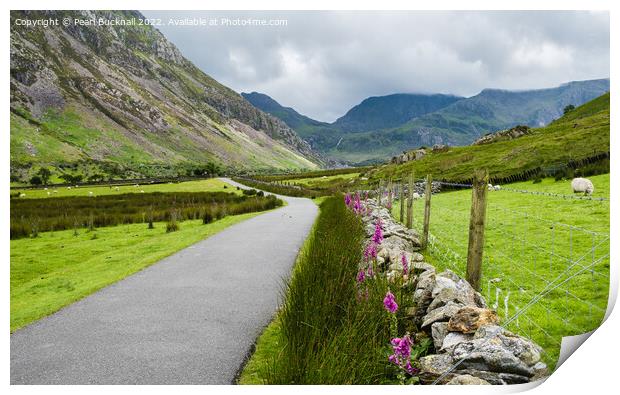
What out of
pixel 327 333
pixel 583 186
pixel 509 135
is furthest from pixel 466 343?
pixel 509 135

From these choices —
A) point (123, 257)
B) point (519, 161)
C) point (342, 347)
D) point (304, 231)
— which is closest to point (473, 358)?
A: point (342, 347)

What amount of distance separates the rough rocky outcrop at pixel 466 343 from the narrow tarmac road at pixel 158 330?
220 centimetres

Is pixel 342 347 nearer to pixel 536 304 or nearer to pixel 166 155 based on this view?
pixel 536 304

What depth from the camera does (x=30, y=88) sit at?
397ft

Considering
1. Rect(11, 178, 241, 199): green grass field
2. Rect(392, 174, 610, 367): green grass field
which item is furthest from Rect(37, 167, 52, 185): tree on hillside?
Rect(392, 174, 610, 367): green grass field

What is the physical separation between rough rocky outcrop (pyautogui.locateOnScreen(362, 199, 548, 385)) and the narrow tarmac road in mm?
2196

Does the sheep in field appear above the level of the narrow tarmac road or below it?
above

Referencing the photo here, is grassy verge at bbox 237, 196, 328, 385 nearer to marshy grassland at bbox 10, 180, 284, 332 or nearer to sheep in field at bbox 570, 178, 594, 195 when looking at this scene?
marshy grassland at bbox 10, 180, 284, 332

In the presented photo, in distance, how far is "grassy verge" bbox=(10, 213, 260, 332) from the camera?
704 centimetres

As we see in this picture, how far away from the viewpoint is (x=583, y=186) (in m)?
14.4

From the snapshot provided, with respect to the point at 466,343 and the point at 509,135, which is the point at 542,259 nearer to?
the point at 466,343

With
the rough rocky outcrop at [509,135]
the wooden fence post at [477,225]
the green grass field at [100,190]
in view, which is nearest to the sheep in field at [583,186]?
the wooden fence post at [477,225]

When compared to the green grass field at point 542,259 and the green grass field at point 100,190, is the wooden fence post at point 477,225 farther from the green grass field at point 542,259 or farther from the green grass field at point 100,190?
the green grass field at point 100,190
